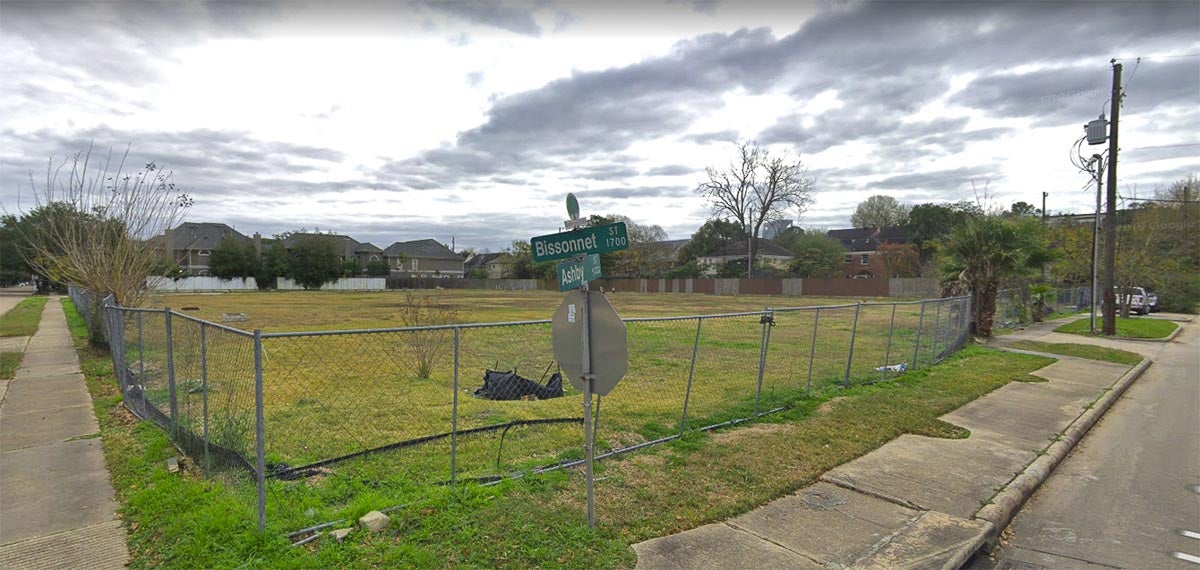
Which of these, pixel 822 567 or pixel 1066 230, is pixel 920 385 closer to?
pixel 822 567

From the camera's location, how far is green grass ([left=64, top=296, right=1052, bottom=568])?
13.1 feet

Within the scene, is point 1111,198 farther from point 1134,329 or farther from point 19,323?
point 19,323

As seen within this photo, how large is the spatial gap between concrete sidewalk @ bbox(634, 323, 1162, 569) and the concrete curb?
0.5 inches

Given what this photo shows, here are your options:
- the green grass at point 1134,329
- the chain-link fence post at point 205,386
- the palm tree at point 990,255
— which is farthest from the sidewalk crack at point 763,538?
the green grass at point 1134,329

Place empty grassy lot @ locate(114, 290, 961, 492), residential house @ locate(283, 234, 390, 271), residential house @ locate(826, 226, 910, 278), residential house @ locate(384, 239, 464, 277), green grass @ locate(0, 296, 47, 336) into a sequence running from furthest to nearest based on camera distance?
residential house @ locate(384, 239, 464, 277)
residential house @ locate(283, 234, 390, 271)
residential house @ locate(826, 226, 910, 278)
green grass @ locate(0, 296, 47, 336)
empty grassy lot @ locate(114, 290, 961, 492)

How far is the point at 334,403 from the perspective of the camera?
8.55 meters

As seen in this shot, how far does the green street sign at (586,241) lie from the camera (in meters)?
4.32

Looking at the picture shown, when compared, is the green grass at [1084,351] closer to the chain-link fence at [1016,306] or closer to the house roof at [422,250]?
the chain-link fence at [1016,306]

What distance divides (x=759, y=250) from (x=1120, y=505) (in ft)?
275

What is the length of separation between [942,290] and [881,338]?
3.35 metres

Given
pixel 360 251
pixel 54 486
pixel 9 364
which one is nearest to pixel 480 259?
pixel 360 251

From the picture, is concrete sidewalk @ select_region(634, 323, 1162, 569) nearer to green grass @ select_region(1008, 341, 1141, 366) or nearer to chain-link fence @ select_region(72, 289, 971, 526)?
chain-link fence @ select_region(72, 289, 971, 526)

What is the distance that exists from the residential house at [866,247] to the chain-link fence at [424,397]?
67.5 meters

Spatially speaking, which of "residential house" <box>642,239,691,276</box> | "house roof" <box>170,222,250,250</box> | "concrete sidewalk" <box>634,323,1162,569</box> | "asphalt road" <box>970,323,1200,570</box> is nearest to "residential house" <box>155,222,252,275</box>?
"house roof" <box>170,222,250,250</box>
